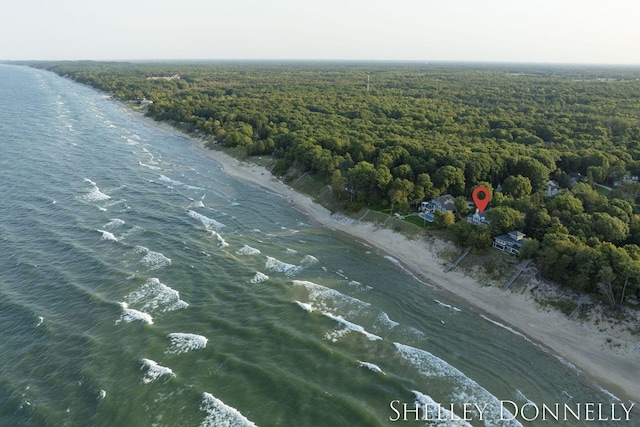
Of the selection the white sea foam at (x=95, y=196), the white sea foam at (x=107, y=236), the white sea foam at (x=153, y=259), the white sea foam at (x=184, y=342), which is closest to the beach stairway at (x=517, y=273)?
the white sea foam at (x=184, y=342)

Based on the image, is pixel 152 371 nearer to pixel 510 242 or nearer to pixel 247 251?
pixel 247 251

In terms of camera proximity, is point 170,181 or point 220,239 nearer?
point 220,239

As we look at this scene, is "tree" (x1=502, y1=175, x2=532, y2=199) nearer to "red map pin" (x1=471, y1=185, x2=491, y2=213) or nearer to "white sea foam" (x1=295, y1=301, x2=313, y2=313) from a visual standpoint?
"red map pin" (x1=471, y1=185, x2=491, y2=213)

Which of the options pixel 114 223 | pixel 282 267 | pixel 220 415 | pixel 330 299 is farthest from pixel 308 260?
pixel 114 223

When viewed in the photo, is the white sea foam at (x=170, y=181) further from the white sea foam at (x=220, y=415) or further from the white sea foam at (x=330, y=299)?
the white sea foam at (x=220, y=415)

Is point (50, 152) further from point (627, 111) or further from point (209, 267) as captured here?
point (627, 111)

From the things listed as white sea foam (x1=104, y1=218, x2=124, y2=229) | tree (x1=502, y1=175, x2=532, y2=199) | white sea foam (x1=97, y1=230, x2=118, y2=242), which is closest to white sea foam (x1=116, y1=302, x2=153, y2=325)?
white sea foam (x1=97, y1=230, x2=118, y2=242)

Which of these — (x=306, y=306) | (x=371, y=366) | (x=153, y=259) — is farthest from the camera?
(x=153, y=259)

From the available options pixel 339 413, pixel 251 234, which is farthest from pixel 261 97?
pixel 339 413
